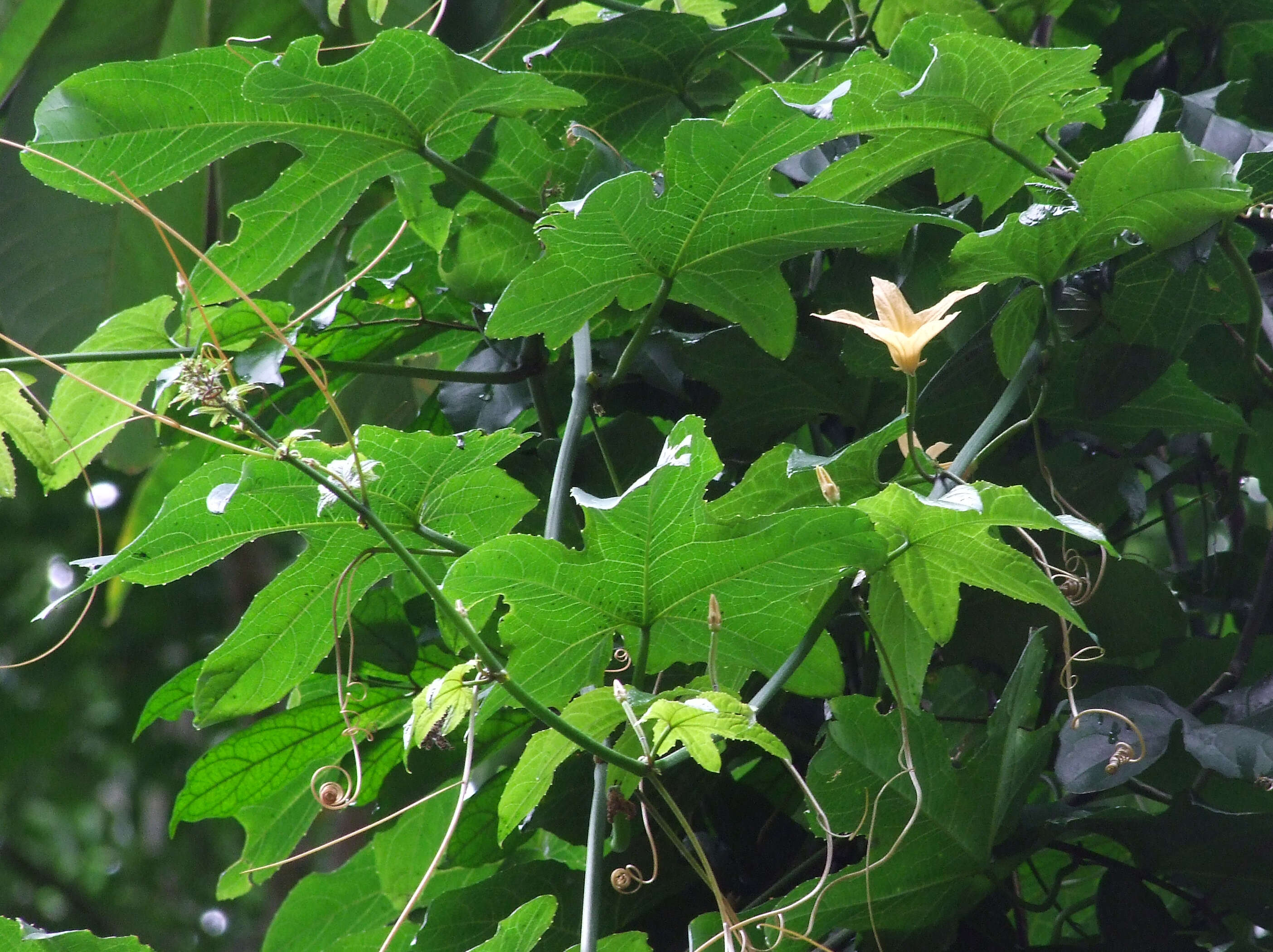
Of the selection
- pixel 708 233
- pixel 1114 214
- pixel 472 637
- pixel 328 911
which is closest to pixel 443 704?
pixel 472 637

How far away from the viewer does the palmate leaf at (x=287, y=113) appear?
0.49m

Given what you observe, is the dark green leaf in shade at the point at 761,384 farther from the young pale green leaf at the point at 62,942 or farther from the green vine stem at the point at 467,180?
the young pale green leaf at the point at 62,942

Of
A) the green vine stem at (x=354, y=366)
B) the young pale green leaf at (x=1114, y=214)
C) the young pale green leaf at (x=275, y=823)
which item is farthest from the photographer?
the young pale green leaf at (x=275, y=823)

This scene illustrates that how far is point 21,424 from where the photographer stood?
0.51m

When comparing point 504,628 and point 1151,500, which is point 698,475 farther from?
point 1151,500

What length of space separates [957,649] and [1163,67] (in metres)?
0.42

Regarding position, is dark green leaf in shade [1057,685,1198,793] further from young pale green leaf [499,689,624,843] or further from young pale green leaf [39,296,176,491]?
young pale green leaf [39,296,176,491]

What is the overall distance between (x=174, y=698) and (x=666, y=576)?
0.33m

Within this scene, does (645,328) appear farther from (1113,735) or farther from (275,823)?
(275,823)

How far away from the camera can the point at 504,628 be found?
419 millimetres

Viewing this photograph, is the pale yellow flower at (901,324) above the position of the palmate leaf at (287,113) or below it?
below

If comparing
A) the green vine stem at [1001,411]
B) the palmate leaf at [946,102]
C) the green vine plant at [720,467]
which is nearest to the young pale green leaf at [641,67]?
the green vine plant at [720,467]

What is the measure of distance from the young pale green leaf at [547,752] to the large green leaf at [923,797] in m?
0.09

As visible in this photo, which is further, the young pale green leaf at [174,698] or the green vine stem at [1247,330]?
the young pale green leaf at [174,698]
